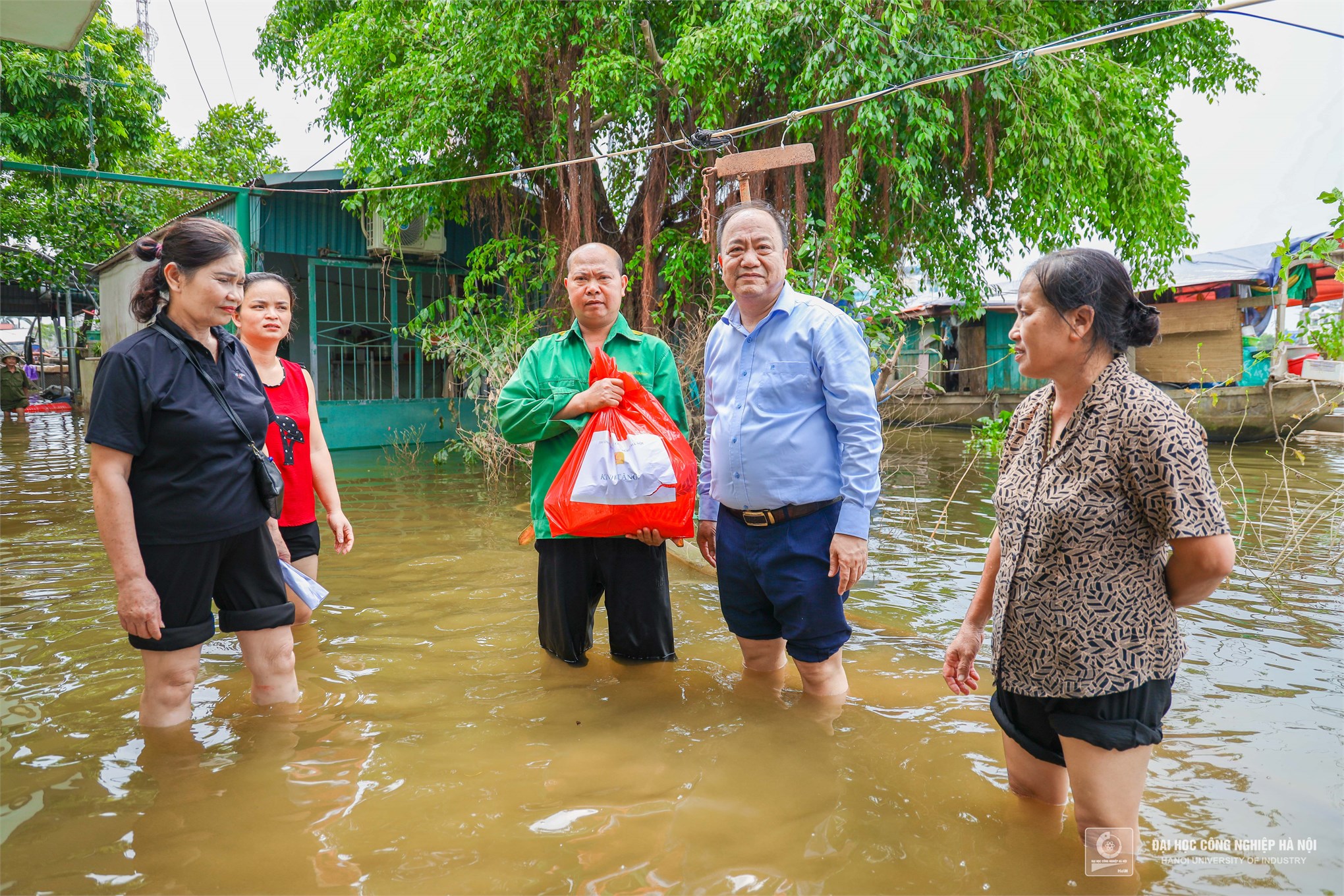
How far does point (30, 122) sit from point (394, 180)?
7055mm

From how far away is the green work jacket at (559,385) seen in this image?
322cm

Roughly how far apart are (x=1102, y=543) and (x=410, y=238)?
11.6 meters

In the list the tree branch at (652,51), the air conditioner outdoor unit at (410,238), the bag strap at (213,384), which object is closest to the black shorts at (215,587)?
the bag strap at (213,384)

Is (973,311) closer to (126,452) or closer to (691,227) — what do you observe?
(691,227)

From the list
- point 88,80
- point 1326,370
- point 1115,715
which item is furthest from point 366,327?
point 1115,715

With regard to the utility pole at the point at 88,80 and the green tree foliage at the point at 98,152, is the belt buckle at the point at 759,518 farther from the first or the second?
the utility pole at the point at 88,80

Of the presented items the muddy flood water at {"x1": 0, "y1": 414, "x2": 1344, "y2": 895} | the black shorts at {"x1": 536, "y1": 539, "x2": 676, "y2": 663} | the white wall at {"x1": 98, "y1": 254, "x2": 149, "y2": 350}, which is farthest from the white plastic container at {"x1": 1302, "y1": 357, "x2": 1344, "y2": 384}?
the white wall at {"x1": 98, "y1": 254, "x2": 149, "y2": 350}

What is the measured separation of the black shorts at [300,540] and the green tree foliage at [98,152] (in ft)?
34.2

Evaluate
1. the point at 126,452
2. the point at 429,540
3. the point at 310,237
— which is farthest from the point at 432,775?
the point at 310,237

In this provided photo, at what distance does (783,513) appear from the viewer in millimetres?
2816

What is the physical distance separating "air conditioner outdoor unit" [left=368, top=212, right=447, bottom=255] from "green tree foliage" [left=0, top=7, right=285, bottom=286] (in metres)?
4.60

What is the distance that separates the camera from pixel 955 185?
31.0 ft

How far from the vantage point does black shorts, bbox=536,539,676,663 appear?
3264 mm

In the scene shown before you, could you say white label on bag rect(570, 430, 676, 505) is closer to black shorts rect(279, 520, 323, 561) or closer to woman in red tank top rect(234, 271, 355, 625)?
woman in red tank top rect(234, 271, 355, 625)
